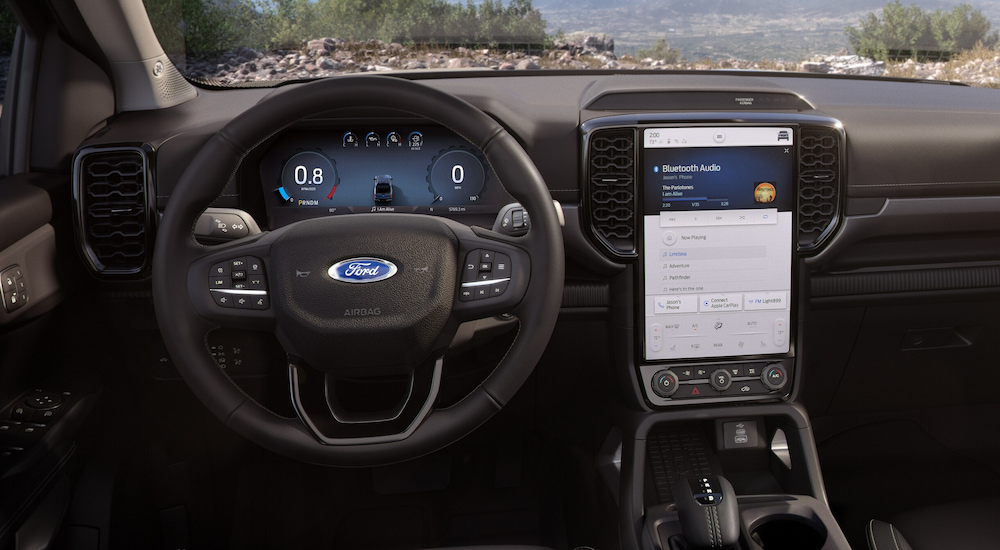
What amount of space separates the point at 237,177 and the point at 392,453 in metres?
0.88

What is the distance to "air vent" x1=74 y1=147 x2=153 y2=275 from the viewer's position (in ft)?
6.11

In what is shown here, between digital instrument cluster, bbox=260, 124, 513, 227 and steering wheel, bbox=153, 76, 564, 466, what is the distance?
53 centimetres

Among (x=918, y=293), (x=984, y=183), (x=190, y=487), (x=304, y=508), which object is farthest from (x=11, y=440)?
(x=984, y=183)

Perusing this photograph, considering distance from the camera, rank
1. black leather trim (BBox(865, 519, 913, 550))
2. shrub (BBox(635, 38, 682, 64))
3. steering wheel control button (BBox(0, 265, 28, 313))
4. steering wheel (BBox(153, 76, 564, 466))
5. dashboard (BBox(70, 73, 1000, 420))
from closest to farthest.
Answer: steering wheel (BBox(153, 76, 564, 466))
steering wheel control button (BBox(0, 265, 28, 313))
black leather trim (BBox(865, 519, 913, 550))
dashboard (BBox(70, 73, 1000, 420))
shrub (BBox(635, 38, 682, 64))

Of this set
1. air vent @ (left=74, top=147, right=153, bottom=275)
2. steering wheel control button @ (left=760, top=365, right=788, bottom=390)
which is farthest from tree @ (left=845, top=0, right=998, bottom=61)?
air vent @ (left=74, top=147, right=153, bottom=275)

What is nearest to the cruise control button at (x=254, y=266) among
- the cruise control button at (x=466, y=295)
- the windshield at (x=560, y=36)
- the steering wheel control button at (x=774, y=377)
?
the cruise control button at (x=466, y=295)

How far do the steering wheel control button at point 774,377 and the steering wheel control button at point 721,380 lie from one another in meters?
0.09

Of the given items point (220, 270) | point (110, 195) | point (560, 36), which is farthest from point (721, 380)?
point (110, 195)

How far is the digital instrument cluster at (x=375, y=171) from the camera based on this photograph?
1.92 meters

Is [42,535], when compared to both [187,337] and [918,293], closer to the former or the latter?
[187,337]

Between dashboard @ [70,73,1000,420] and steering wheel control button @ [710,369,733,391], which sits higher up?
dashboard @ [70,73,1000,420]

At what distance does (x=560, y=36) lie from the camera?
201cm

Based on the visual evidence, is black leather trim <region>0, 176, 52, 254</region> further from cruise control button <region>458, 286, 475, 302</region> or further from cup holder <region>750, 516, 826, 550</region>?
cup holder <region>750, 516, 826, 550</region>

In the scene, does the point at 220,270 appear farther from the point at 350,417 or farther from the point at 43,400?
the point at 43,400
